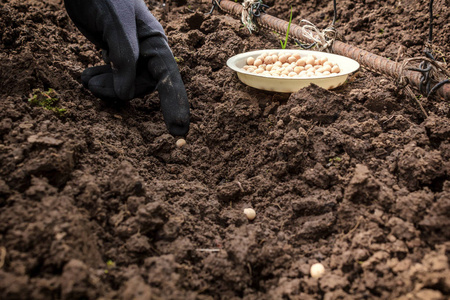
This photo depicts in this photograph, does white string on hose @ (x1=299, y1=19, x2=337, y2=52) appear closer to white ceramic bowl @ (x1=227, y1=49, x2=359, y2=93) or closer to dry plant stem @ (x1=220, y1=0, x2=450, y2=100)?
dry plant stem @ (x1=220, y1=0, x2=450, y2=100)

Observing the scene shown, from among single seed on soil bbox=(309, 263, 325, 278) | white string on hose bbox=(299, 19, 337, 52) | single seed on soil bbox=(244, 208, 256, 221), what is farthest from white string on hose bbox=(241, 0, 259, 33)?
single seed on soil bbox=(309, 263, 325, 278)

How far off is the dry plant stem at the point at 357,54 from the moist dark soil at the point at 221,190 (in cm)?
9

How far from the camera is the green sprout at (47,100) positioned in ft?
5.37

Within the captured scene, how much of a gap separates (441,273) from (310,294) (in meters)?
0.38

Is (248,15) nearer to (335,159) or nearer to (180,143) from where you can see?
(180,143)

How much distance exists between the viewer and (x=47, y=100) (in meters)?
1.68

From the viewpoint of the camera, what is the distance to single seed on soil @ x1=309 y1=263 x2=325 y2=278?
114 cm

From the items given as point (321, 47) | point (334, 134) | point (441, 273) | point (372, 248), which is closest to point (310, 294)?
point (372, 248)

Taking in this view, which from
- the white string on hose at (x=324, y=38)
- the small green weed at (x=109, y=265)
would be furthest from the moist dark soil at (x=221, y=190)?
the white string on hose at (x=324, y=38)

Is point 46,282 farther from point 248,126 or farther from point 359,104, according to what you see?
point 359,104

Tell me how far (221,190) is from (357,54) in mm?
1344

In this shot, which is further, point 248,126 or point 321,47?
point 321,47

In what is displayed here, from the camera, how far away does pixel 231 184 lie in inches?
62.2

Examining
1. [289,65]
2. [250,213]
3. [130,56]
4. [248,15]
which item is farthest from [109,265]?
[248,15]
